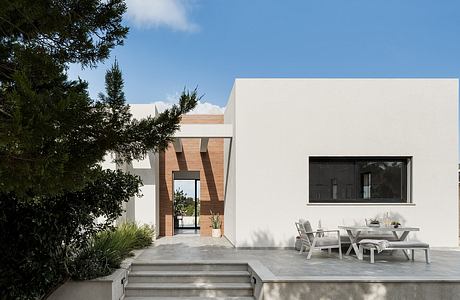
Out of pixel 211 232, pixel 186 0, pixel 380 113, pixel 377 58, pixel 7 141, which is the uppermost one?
pixel 186 0

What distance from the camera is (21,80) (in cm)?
302

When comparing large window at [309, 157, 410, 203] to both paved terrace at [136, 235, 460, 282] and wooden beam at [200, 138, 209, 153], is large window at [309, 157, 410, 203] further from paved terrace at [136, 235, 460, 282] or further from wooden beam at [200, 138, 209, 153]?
wooden beam at [200, 138, 209, 153]

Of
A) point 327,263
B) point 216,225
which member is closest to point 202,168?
point 216,225

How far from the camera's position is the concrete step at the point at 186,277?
24.3 feet

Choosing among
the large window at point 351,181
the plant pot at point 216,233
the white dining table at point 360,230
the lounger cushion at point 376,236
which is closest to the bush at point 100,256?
the white dining table at point 360,230

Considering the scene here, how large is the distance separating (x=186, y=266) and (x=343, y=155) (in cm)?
533

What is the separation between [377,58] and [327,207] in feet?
20.7

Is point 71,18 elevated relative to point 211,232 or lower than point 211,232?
elevated

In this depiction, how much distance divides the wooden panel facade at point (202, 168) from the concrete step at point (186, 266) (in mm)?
6832

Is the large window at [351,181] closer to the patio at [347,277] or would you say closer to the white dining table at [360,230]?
the white dining table at [360,230]

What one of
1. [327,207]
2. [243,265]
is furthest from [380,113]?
[243,265]

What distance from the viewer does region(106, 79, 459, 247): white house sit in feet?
34.3

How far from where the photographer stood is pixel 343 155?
34.5 ft

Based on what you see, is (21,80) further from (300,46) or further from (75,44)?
(300,46)
